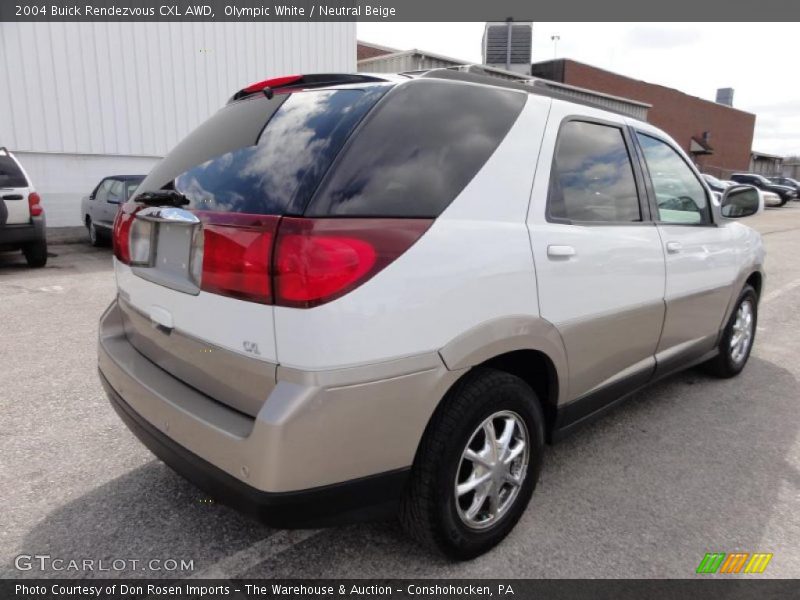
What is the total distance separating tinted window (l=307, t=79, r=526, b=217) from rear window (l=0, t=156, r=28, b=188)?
8223 millimetres

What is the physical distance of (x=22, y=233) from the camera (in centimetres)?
827

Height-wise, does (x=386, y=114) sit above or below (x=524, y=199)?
above

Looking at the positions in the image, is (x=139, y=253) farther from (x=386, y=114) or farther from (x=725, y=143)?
(x=725, y=143)

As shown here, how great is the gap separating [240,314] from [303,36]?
631 inches

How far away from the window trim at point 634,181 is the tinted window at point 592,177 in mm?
12

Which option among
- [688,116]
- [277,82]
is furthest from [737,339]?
[688,116]

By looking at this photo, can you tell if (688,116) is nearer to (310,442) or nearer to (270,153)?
(270,153)

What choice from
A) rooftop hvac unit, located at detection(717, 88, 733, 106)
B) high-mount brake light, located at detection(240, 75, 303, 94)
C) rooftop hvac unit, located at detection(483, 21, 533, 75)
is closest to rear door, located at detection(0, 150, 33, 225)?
high-mount brake light, located at detection(240, 75, 303, 94)

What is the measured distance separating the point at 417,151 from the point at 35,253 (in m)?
8.59

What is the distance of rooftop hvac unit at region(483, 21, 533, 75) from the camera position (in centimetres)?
1661

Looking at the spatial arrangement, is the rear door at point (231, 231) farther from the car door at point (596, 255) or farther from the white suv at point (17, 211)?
the white suv at point (17, 211)

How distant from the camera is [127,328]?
2592 mm

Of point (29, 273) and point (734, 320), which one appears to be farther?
point (29, 273)

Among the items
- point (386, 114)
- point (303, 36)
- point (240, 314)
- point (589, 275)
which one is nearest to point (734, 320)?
point (589, 275)
